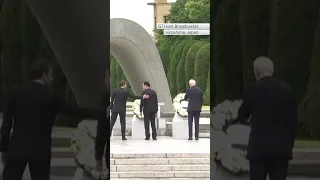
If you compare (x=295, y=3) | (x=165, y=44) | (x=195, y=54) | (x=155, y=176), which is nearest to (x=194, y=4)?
(x=165, y=44)

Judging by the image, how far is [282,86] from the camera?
521cm

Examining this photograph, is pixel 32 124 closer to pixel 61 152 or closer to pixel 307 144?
pixel 61 152

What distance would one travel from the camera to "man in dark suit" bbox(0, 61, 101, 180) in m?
5.18

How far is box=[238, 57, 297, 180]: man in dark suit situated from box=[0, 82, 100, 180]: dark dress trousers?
1.51 metres

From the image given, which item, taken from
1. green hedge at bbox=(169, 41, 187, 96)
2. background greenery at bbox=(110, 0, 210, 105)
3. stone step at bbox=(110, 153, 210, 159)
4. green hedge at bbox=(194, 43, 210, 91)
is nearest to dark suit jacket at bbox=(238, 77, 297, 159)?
stone step at bbox=(110, 153, 210, 159)

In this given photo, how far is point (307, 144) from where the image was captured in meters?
5.35

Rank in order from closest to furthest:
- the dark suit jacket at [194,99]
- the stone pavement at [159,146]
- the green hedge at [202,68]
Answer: the stone pavement at [159,146]
the dark suit jacket at [194,99]
the green hedge at [202,68]

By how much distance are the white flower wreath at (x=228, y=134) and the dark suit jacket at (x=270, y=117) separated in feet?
0.45

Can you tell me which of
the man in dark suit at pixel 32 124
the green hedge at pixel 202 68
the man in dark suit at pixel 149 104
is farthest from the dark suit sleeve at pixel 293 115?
the green hedge at pixel 202 68

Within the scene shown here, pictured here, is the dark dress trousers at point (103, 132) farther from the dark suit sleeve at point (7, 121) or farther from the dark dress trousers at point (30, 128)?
the dark suit sleeve at point (7, 121)

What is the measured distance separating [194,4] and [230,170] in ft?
146

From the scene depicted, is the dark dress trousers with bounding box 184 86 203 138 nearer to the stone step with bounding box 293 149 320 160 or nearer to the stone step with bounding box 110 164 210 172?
the stone step with bounding box 110 164 210 172

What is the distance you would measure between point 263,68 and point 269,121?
50 centimetres

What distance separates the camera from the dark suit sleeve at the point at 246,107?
5.23 m
